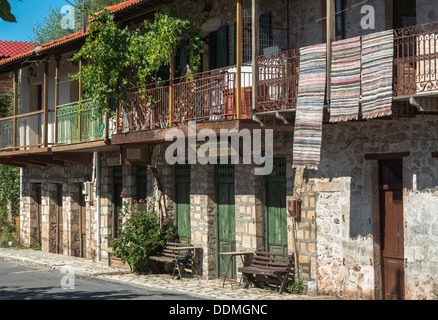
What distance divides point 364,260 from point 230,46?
5.97m

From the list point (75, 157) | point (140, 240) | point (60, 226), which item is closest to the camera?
point (140, 240)

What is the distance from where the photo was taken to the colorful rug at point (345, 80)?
11.7 metres

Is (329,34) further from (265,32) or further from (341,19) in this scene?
(265,32)

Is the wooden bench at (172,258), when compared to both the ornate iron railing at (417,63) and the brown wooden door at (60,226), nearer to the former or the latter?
the ornate iron railing at (417,63)

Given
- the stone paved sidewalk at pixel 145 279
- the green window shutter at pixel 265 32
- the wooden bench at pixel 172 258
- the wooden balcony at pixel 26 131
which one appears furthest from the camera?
the wooden balcony at pixel 26 131

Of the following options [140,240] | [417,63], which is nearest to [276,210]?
[140,240]

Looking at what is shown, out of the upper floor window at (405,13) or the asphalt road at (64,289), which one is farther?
the asphalt road at (64,289)

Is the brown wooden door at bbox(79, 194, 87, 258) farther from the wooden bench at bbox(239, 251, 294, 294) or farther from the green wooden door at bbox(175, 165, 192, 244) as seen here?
the wooden bench at bbox(239, 251, 294, 294)

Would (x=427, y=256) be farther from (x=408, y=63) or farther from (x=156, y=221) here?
(x=156, y=221)

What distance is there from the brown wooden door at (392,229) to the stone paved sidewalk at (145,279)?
1.11m

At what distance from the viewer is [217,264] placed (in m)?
16.6

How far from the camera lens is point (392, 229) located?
12656 mm

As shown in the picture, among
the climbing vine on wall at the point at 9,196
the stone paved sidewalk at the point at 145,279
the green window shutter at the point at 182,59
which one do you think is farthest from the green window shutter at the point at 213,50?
the climbing vine on wall at the point at 9,196

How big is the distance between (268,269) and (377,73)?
15.4 feet
